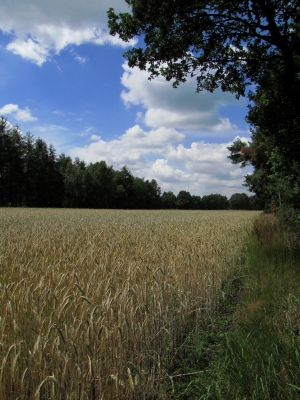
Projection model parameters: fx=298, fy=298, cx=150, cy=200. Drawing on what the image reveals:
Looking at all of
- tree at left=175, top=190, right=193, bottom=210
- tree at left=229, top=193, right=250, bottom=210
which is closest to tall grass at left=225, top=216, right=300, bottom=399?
tree at left=175, top=190, right=193, bottom=210

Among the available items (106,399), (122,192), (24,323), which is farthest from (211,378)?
(122,192)

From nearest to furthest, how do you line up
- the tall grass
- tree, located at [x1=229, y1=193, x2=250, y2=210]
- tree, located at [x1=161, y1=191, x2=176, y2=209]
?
1. the tall grass
2. tree, located at [x1=161, y1=191, x2=176, y2=209]
3. tree, located at [x1=229, y1=193, x2=250, y2=210]

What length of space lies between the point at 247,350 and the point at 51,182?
216 feet

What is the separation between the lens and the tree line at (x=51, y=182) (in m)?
56.4

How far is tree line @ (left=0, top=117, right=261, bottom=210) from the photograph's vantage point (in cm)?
5644

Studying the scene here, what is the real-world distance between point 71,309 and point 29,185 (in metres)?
61.0

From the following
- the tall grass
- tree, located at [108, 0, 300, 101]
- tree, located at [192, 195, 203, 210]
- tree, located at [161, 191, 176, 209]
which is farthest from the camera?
tree, located at [192, 195, 203, 210]

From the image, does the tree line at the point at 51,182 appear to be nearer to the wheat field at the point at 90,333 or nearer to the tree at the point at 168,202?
the tree at the point at 168,202

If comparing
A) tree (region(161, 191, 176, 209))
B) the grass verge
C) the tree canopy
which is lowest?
the grass verge

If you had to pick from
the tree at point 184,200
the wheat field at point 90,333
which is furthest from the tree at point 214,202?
the wheat field at point 90,333

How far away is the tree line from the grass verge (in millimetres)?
44091

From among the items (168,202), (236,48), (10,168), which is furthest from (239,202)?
(236,48)

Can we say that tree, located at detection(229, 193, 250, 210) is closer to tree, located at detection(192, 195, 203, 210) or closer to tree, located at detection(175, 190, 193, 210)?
tree, located at detection(192, 195, 203, 210)

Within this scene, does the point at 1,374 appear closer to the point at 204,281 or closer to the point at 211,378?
the point at 211,378
